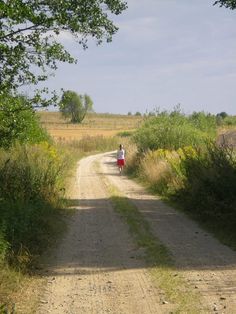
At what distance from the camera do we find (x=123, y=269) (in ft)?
28.3

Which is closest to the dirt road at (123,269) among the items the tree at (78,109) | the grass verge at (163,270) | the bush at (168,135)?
the grass verge at (163,270)

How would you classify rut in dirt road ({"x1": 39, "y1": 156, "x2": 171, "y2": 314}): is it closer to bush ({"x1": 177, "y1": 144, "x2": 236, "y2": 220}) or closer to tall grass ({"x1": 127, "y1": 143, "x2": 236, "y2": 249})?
tall grass ({"x1": 127, "y1": 143, "x2": 236, "y2": 249})

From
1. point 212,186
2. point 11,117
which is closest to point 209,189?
point 212,186

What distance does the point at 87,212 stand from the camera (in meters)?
15.6

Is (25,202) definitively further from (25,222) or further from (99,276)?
(99,276)

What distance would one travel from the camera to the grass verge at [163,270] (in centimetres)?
678

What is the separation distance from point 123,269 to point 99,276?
1.82 ft

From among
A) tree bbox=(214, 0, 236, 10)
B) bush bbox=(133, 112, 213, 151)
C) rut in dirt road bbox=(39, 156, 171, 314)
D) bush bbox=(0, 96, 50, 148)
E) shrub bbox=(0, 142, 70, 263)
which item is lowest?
rut in dirt road bbox=(39, 156, 171, 314)

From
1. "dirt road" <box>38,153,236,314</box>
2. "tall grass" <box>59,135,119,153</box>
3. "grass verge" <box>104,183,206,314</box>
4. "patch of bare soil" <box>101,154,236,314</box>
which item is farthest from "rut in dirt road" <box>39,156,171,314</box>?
"tall grass" <box>59,135,119,153</box>

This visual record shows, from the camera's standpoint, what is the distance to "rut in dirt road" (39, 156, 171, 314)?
267 inches

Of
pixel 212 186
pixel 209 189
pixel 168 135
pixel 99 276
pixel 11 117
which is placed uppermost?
pixel 11 117

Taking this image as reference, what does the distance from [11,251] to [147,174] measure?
1657 cm

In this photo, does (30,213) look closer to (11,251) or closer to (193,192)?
(11,251)

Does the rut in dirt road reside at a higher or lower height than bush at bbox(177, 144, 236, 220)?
lower
